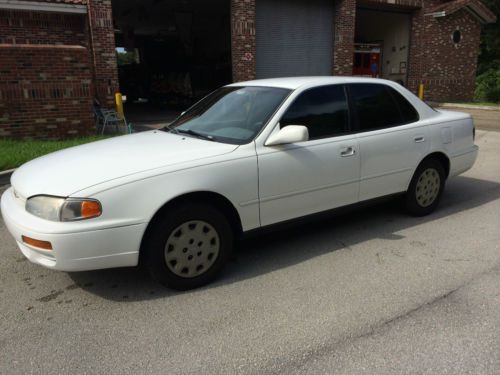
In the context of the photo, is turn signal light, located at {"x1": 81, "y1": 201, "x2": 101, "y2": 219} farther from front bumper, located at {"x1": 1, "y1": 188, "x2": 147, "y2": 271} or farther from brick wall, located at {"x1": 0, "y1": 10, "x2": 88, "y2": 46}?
brick wall, located at {"x1": 0, "y1": 10, "x2": 88, "y2": 46}

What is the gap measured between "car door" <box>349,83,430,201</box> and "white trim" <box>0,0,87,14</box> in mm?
10169

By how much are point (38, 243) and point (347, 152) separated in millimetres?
2803

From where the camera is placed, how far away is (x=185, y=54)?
26891 millimetres

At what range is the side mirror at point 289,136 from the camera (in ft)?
12.3

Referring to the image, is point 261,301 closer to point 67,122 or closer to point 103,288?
point 103,288

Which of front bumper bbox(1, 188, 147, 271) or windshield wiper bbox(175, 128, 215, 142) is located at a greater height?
windshield wiper bbox(175, 128, 215, 142)

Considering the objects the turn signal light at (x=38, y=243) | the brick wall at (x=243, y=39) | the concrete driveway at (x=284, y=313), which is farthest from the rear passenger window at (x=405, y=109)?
the brick wall at (x=243, y=39)

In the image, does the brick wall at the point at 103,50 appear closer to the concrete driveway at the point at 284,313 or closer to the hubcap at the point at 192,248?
the concrete driveway at the point at 284,313

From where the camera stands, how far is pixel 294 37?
56.7ft

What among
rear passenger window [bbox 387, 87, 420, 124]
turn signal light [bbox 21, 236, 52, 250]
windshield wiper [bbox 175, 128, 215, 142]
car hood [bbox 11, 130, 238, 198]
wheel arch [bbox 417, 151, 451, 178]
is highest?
rear passenger window [bbox 387, 87, 420, 124]

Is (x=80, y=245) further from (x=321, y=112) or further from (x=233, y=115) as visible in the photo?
(x=321, y=112)

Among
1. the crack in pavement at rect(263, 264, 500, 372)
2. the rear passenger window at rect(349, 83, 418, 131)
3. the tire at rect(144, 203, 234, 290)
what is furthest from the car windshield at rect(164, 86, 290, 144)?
the crack in pavement at rect(263, 264, 500, 372)

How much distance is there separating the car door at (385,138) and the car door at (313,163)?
149 mm

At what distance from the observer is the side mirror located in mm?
3756
